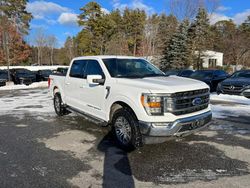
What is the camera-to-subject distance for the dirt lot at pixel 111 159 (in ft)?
12.8

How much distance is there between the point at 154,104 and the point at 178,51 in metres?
33.4

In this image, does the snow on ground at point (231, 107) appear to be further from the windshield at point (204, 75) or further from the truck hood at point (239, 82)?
the windshield at point (204, 75)

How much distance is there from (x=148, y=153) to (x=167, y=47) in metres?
33.8

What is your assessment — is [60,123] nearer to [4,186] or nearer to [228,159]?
[4,186]

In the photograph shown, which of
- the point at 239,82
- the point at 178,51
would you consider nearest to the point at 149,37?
the point at 178,51

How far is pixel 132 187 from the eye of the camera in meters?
3.69

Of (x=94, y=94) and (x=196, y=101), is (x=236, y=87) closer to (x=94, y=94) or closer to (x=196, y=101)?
(x=196, y=101)

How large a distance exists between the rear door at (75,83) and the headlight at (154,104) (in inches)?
93.9

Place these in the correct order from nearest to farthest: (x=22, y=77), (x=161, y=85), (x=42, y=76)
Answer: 1. (x=161, y=85)
2. (x=22, y=77)
3. (x=42, y=76)

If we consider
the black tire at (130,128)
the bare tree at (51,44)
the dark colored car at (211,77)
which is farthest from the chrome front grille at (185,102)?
the bare tree at (51,44)

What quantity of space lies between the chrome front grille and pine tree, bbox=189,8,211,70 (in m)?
35.5

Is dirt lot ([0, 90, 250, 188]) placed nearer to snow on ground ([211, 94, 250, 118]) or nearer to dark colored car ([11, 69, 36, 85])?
snow on ground ([211, 94, 250, 118])

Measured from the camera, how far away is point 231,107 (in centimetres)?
1008

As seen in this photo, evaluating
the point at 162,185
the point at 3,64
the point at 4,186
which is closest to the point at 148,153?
the point at 162,185
